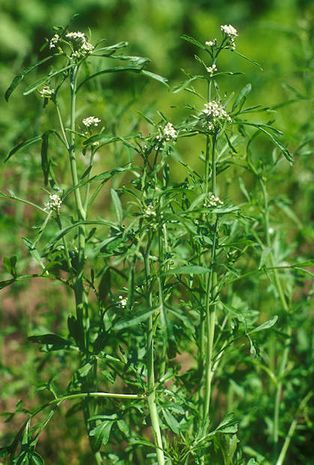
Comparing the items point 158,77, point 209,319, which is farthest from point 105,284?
point 158,77

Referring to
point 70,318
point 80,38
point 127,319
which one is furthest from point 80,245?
point 80,38

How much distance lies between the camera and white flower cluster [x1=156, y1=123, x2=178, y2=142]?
55.6 inches

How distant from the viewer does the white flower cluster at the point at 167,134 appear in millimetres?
1412

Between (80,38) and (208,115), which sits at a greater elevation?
(80,38)

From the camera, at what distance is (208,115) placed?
1452mm

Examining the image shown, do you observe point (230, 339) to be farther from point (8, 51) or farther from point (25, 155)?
point (8, 51)

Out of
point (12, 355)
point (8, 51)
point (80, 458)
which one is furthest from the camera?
point (8, 51)

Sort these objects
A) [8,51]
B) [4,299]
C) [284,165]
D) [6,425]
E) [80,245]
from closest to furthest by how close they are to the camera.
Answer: [80,245]
[6,425]
[4,299]
[284,165]
[8,51]

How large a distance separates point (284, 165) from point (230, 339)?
95.0 inches

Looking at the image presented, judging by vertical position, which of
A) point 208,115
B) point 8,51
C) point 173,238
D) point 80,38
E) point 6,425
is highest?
point 8,51

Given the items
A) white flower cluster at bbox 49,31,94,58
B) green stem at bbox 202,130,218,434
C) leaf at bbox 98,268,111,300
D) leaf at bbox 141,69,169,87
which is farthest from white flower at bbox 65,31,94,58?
leaf at bbox 98,268,111,300

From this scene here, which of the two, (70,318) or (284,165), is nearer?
(70,318)

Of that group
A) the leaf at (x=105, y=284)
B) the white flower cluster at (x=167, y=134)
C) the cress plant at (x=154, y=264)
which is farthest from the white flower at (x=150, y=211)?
the leaf at (x=105, y=284)

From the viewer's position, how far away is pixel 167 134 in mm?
1415
